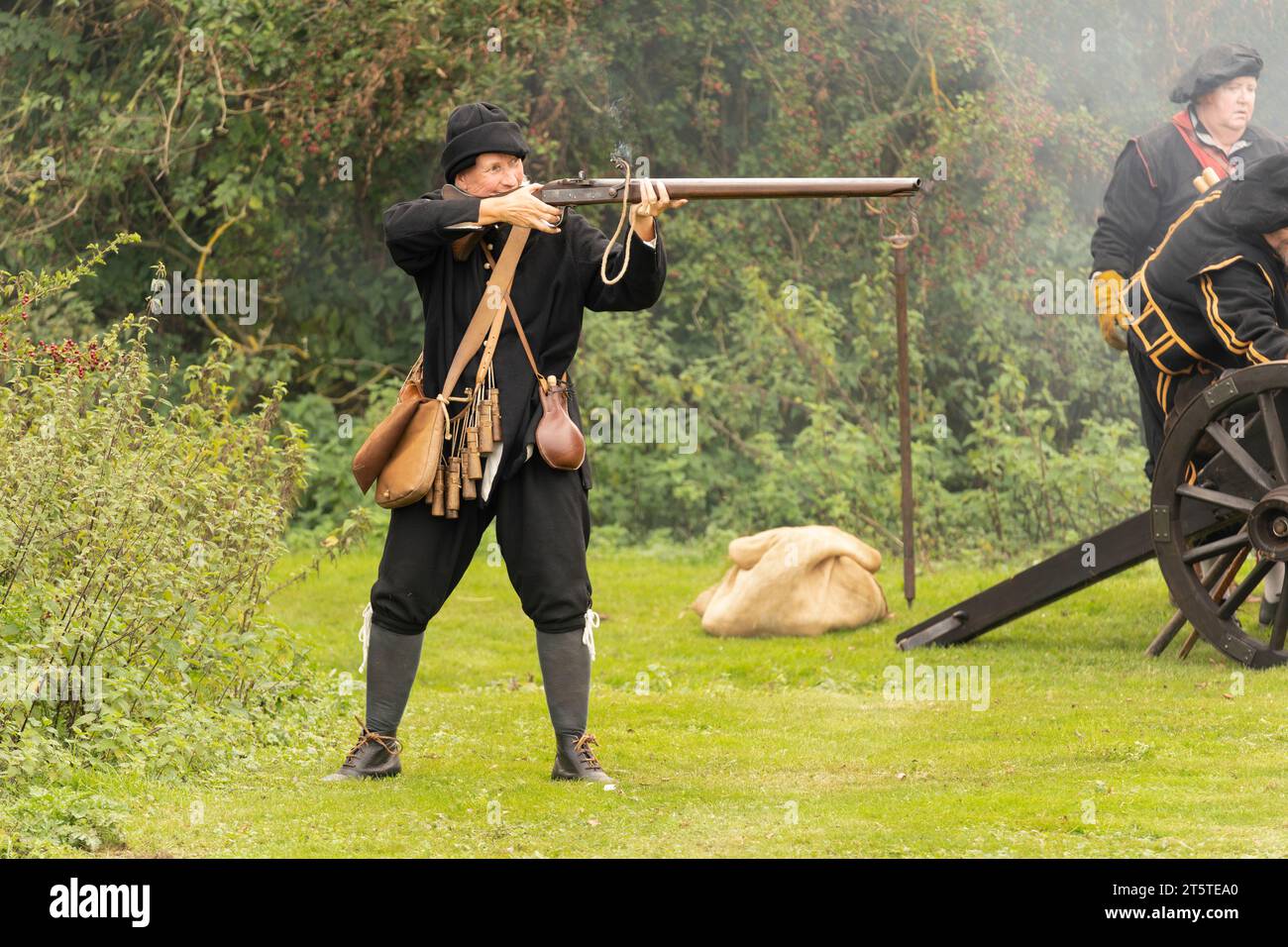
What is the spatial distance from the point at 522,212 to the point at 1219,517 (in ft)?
10.5

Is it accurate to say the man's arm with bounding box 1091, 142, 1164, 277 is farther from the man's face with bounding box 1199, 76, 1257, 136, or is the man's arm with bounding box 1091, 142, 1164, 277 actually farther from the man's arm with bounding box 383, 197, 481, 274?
the man's arm with bounding box 383, 197, 481, 274

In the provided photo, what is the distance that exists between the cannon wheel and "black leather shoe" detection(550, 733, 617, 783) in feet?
8.79

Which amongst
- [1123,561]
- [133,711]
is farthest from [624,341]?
[133,711]

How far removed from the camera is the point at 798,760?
6113 millimetres

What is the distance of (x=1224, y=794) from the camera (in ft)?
17.2

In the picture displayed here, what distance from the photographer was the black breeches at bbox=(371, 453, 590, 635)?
547cm

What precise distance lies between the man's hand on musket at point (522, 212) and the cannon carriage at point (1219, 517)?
2.87m

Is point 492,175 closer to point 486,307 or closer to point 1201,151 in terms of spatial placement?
point 486,307

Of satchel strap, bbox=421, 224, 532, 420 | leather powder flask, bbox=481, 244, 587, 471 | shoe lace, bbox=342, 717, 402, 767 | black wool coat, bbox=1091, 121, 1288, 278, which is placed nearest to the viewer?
leather powder flask, bbox=481, 244, 587, 471

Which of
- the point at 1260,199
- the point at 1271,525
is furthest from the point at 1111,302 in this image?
the point at 1271,525
